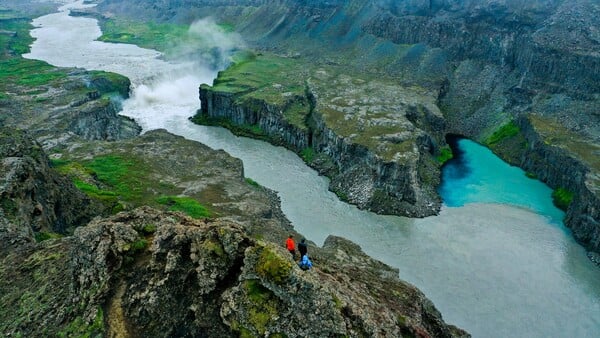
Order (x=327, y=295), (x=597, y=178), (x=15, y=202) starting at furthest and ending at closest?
(x=597, y=178), (x=15, y=202), (x=327, y=295)

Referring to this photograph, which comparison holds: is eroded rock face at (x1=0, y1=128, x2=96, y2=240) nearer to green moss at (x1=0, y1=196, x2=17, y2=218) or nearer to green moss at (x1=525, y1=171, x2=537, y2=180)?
green moss at (x1=0, y1=196, x2=17, y2=218)

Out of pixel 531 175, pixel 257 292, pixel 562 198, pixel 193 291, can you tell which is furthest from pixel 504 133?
pixel 193 291

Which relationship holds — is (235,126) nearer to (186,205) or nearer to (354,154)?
(354,154)

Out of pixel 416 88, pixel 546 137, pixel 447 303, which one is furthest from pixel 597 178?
pixel 416 88

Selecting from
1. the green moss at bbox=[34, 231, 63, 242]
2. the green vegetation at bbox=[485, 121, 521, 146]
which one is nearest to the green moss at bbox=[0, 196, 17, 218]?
the green moss at bbox=[34, 231, 63, 242]

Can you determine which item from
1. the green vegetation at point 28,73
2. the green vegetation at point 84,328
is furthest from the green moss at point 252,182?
the green vegetation at point 28,73

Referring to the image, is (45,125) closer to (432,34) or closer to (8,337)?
(8,337)
